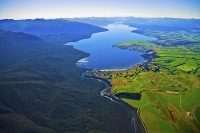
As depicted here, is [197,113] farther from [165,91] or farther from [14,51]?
[14,51]

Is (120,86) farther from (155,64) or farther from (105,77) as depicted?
(155,64)

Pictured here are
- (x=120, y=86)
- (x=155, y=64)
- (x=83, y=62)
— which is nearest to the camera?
(x=120, y=86)

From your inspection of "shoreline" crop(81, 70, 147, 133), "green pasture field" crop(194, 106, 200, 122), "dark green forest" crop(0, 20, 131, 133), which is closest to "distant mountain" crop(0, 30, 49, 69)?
"dark green forest" crop(0, 20, 131, 133)

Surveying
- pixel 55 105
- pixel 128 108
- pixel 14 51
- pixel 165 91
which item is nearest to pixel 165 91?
pixel 165 91

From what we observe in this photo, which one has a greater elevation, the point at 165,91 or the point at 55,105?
the point at 165,91

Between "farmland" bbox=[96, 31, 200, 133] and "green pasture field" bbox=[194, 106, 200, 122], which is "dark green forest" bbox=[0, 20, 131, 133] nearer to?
"farmland" bbox=[96, 31, 200, 133]

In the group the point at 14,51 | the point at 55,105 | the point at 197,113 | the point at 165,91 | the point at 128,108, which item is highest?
the point at 165,91

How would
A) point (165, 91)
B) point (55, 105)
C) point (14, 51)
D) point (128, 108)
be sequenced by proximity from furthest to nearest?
point (14, 51) < point (165, 91) < point (128, 108) < point (55, 105)

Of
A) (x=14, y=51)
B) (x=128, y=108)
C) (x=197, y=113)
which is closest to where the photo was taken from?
(x=197, y=113)

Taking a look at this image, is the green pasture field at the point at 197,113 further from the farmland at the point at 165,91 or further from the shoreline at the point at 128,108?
the shoreline at the point at 128,108

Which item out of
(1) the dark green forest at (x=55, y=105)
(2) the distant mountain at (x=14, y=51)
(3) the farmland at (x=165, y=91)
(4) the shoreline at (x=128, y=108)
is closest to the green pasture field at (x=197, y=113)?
(3) the farmland at (x=165, y=91)

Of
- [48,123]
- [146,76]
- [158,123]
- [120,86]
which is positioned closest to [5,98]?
[48,123]
